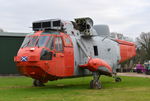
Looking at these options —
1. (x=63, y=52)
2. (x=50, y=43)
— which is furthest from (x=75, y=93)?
(x=50, y=43)

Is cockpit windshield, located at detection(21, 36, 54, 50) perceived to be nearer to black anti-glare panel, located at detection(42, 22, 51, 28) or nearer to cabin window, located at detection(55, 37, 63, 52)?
cabin window, located at detection(55, 37, 63, 52)

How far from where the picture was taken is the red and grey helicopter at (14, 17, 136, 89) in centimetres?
1458

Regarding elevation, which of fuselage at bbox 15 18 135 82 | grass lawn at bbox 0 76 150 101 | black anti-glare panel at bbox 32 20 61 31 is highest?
black anti-glare panel at bbox 32 20 61 31

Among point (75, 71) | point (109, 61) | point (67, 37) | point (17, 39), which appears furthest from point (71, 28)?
point (17, 39)

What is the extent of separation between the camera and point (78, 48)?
1736 cm

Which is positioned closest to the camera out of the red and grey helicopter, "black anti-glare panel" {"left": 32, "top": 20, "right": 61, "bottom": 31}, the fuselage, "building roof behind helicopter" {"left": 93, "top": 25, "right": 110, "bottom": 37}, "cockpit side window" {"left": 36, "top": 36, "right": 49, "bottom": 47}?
the fuselage

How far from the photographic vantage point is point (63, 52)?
1574 cm

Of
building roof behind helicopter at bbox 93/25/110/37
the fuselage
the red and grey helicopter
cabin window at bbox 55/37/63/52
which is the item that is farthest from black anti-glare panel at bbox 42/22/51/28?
building roof behind helicopter at bbox 93/25/110/37

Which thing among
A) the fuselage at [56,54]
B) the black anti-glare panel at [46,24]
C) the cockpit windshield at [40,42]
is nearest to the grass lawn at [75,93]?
the fuselage at [56,54]

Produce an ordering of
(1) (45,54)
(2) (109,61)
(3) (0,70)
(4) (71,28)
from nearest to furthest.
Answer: (1) (45,54), (4) (71,28), (2) (109,61), (3) (0,70)

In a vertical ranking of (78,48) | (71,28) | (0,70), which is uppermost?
(71,28)

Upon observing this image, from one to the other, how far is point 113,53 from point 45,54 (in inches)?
298

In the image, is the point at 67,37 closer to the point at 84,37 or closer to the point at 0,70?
the point at 84,37

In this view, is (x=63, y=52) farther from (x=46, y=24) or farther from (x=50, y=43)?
(x=46, y=24)
